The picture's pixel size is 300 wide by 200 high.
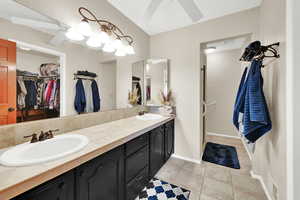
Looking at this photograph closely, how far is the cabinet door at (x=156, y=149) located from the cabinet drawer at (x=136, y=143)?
0.14 metres

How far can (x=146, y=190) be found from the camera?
155cm

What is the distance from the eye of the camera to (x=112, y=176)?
3.26 feet

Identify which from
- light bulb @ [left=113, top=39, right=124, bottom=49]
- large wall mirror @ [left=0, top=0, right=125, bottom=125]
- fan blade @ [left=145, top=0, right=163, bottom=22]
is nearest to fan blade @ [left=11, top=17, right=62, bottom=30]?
large wall mirror @ [left=0, top=0, right=125, bottom=125]

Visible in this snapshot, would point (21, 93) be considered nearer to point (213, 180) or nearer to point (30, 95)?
point (30, 95)

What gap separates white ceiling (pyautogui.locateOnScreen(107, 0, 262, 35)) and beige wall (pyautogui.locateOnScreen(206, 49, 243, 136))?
179cm

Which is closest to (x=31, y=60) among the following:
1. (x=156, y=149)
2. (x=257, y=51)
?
(x=156, y=149)

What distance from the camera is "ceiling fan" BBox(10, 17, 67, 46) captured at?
3.18ft

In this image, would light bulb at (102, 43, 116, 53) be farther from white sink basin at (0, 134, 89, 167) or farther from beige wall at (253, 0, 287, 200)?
beige wall at (253, 0, 287, 200)

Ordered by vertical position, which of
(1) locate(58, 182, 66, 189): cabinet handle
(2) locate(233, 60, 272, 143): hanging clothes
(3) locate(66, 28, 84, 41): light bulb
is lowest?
(1) locate(58, 182, 66, 189): cabinet handle

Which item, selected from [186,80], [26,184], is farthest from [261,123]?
[26,184]

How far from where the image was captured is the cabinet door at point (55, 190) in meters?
0.57

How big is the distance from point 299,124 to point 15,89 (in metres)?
2.07

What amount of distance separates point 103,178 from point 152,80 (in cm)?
195

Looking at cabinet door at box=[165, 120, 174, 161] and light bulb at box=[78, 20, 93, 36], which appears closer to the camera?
light bulb at box=[78, 20, 93, 36]
